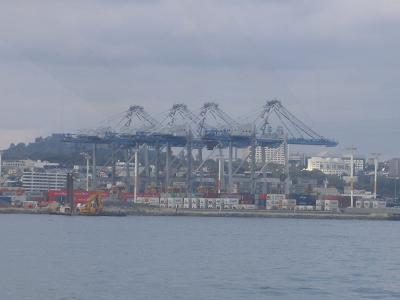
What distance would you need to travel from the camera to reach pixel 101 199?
91938mm

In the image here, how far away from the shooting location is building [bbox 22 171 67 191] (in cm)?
14635

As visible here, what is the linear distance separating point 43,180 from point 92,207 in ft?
206

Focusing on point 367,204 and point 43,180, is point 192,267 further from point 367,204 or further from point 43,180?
point 43,180

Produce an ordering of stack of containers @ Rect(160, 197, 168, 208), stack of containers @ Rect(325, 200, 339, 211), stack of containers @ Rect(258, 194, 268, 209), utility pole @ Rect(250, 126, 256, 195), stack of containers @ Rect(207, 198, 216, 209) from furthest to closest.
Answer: stack of containers @ Rect(325, 200, 339, 211) < stack of containers @ Rect(258, 194, 268, 209) < stack of containers @ Rect(160, 197, 168, 208) < stack of containers @ Rect(207, 198, 216, 209) < utility pole @ Rect(250, 126, 256, 195)

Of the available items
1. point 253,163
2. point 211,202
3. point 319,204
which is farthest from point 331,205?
point 211,202

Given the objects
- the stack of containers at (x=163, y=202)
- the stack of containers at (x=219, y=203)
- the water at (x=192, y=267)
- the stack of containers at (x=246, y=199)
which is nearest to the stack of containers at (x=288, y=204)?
the stack of containers at (x=246, y=199)

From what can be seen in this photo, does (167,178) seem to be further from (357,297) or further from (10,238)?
(357,297)

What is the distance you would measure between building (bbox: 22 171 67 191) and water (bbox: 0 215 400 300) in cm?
9437

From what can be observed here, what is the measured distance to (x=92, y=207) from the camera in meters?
88.7

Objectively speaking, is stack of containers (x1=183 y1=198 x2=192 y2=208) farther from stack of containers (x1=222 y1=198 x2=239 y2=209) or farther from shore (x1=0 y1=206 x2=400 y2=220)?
stack of containers (x1=222 y1=198 x2=239 y2=209)

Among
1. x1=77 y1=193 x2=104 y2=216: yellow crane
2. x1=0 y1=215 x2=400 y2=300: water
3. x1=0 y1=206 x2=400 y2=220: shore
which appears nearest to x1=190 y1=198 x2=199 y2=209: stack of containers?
x1=0 y1=206 x2=400 y2=220: shore

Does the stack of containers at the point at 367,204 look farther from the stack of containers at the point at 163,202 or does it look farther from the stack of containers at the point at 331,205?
the stack of containers at the point at 163,202

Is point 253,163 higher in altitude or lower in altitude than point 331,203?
higher

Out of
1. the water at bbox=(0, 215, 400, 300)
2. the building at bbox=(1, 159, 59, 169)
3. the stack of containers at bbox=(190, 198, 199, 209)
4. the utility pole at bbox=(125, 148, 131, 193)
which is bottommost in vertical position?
the water at bbox=(0, 215, 400, 300)
